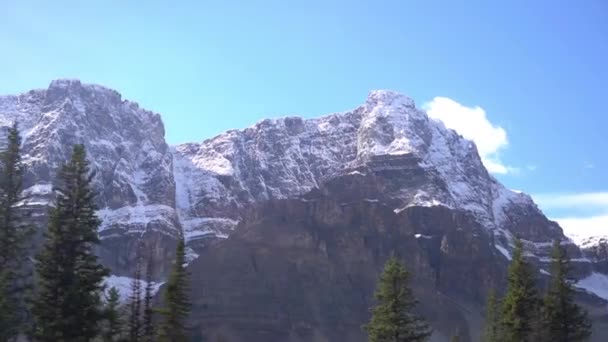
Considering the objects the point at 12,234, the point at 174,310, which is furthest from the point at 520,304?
the point at 12,234

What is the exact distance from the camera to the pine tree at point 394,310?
56.8 metres

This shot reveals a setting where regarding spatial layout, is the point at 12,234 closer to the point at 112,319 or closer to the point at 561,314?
the point at 112,319

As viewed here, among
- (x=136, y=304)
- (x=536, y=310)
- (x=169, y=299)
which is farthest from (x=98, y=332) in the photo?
(x=536, y=310)

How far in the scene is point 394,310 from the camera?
57.0 m

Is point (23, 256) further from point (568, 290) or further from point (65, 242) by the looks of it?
point (568, 290)

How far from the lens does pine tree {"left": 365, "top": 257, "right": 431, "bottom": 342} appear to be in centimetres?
5678

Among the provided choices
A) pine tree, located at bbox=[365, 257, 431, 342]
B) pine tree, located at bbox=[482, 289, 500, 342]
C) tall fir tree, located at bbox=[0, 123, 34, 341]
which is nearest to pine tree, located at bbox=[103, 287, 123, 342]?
tall fir tree, located at bbox=[0, 123, 34, 341]

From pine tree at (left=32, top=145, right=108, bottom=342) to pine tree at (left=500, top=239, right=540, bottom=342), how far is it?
2910 centimetres

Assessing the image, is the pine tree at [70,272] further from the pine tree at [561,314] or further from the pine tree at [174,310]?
the pine tree at [561,314]

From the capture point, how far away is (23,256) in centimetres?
5406

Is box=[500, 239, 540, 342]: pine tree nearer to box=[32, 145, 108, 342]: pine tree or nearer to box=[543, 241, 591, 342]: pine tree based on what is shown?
box=[543, 241, 591, 342]: pine tree

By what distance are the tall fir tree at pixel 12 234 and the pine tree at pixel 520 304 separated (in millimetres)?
31930

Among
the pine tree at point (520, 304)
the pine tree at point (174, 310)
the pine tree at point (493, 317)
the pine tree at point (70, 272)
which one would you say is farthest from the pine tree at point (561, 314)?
the pine tree at point (70, 272)

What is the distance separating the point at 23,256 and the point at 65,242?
8059 millimetres
